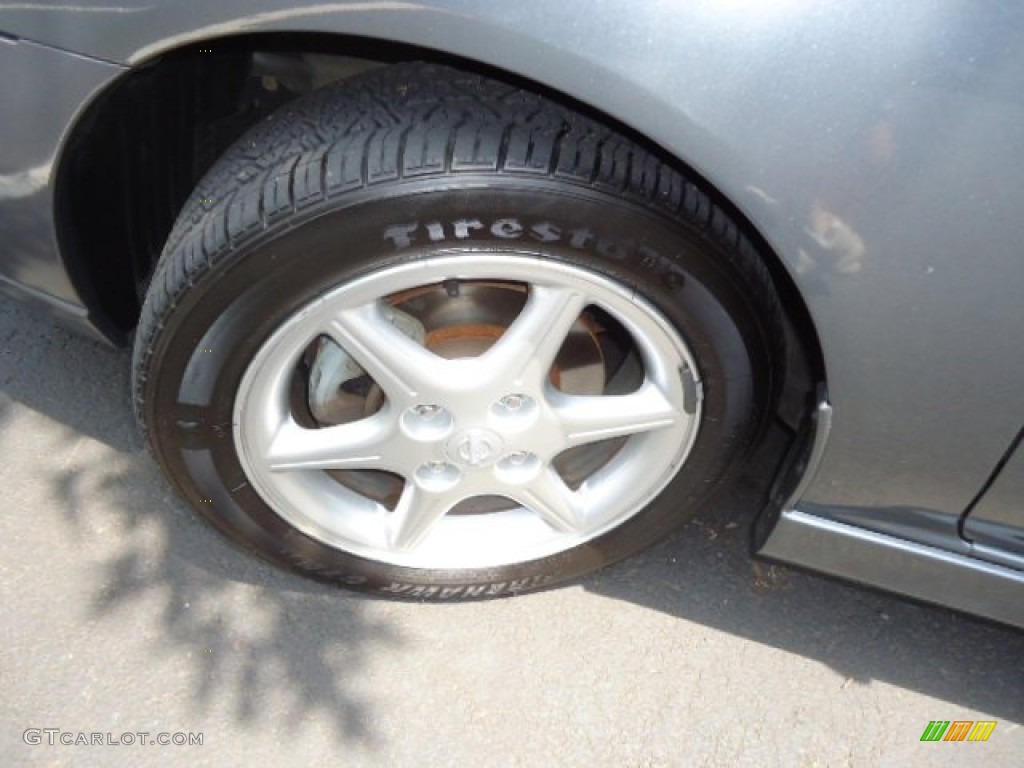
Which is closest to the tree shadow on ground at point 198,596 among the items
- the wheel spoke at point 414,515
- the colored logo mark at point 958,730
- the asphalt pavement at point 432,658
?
the asphalt pavement at point 432,658

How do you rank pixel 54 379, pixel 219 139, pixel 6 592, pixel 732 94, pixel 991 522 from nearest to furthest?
pixel 732 94, pixel 991 522, pixel 219 139, pixel 6 592, pixel 54 379

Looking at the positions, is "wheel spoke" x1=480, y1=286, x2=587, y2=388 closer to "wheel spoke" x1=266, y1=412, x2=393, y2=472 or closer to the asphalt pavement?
"wheel spoke" x1=266, y1=412, x2=393, y2=472

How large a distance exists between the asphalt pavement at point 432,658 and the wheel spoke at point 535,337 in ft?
1.97

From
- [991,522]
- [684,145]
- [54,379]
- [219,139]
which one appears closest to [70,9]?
[219,139]

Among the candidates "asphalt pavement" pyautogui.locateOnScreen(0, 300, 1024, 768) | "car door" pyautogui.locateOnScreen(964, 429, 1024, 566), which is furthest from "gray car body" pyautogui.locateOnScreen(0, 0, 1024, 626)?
"asphalt pavement" pyautogui.locateOnScreen(0, 300, 1024, 768)

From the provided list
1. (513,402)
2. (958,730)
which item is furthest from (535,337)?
(958,730)

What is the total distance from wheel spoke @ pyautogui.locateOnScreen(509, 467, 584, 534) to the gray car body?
50cm

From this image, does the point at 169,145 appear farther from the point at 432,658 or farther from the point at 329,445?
the point at 432,658

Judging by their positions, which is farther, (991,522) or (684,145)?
(991,522)

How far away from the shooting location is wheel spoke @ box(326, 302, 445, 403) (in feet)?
5.17

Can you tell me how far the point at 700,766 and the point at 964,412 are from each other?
2.66 ft

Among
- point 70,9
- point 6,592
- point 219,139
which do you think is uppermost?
point 70,9

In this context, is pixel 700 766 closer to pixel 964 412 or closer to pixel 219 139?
pixel 964 412

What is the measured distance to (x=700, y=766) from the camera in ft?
6.05
